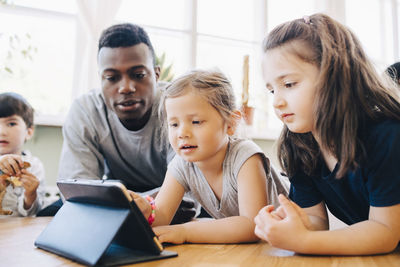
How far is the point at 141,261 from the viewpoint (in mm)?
653

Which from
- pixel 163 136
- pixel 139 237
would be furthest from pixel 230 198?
pixel 163 136

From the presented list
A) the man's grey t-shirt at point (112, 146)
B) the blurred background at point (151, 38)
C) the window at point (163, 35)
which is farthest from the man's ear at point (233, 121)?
the blurred background at point (151, 38)

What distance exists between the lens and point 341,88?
80cm

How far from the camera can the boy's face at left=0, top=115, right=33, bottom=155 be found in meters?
1.82

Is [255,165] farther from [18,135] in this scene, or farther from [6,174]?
[18,135]

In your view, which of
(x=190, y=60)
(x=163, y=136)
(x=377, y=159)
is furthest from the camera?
(x=190, y=60)

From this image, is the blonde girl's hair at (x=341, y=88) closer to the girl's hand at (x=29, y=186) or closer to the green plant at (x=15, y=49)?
the girl's hand at (x=29, y=186)

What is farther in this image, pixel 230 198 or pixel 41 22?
pixel 41 22

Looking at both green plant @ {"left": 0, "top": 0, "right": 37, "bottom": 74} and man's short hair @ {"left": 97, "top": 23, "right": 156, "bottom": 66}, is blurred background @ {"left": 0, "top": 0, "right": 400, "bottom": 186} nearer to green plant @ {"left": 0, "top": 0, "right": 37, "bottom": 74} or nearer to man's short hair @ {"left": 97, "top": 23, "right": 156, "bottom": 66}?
green plant @ {"left": 0, "top": 0, "right": 37, "bottom": 74}

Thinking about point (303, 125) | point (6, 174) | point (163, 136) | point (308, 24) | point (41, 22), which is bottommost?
point (6, 174)

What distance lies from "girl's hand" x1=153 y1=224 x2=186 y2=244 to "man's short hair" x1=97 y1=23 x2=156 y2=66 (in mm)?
950

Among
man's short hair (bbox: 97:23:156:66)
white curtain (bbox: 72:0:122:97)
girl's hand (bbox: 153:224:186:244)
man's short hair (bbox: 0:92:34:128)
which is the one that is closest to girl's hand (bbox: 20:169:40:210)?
man's short hair (bbox: 0:92:34:128)

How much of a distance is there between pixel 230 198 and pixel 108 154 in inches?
34.1

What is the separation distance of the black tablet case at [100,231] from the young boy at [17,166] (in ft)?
2.62
